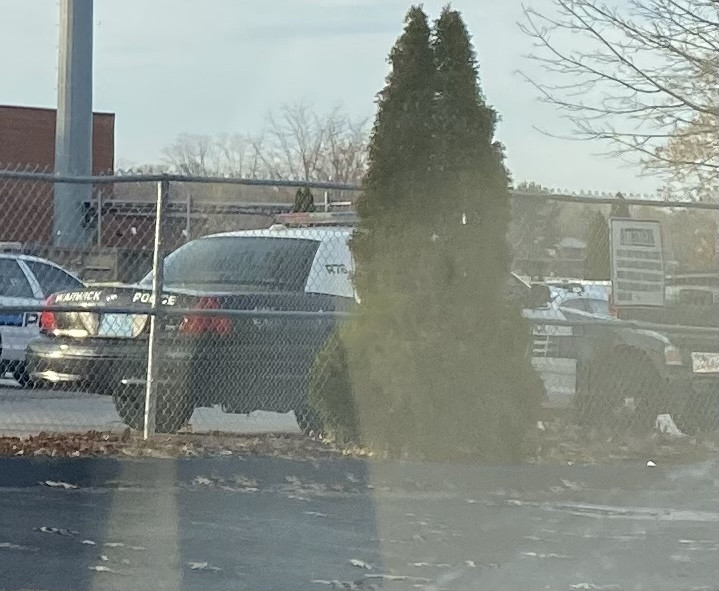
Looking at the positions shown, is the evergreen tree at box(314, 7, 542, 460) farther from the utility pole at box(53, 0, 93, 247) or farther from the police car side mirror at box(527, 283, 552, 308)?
the utility pole at box(53, 0, 93, 247)

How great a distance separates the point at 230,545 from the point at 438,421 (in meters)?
2.75

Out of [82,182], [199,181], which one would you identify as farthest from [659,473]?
[82,182]

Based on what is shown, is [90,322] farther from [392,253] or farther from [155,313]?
Answer: [392,253]

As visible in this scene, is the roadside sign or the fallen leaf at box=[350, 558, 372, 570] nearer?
the fallen leaf at box=[350, 558, 372, 570]

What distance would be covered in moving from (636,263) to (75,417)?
4967 millimetres

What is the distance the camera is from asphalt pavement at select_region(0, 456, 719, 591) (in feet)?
21.9

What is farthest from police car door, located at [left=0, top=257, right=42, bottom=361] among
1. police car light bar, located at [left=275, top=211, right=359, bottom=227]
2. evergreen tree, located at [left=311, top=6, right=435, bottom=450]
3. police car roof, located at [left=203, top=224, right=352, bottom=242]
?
evergreen tree, located at [left=311, top=6, right=435, bottom=450]

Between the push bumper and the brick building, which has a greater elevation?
the brick building

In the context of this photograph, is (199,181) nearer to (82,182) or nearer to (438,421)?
(82,182)

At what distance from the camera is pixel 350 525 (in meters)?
7.89

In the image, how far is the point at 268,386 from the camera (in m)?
10.9

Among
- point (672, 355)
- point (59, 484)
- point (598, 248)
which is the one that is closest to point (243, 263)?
point (598, 248)

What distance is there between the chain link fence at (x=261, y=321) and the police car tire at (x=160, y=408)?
0.05 ft

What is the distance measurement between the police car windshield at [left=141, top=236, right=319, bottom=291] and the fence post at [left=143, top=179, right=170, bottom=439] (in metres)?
1.28
